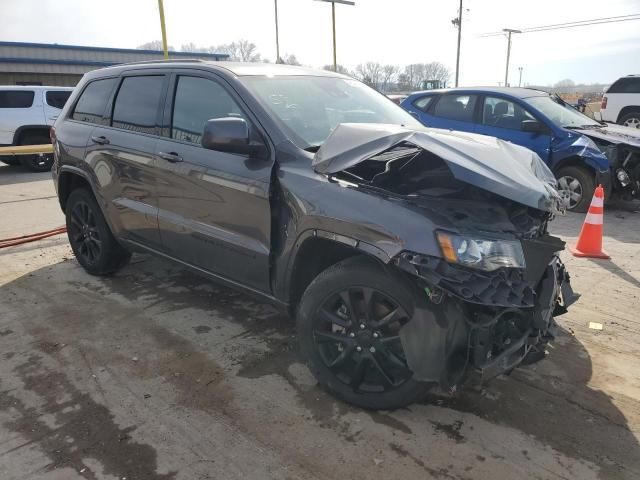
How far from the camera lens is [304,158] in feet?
9.97

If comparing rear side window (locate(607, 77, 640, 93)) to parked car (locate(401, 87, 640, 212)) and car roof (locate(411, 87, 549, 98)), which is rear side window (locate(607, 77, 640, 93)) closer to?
parked car (locate(401, 87, 640, 212))

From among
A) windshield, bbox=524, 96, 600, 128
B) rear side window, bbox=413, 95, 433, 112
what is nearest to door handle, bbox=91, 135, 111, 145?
rear side window, bbox=413, 95, 433, 112

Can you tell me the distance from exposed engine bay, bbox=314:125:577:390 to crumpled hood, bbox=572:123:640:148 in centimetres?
560

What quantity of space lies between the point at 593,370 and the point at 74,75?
34592mm

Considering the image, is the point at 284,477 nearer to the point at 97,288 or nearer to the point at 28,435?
the point at 28,435

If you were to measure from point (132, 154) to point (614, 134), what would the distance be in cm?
702

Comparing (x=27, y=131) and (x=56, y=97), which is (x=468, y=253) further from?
(x=56, y=97)

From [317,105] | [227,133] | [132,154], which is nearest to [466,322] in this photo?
[227,133]

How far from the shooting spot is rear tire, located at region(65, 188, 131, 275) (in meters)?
4.77

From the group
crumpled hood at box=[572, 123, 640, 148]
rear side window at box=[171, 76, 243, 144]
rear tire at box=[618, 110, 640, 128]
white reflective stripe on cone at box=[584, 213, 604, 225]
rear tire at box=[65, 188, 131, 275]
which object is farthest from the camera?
rear tire at box=[618, 110, 640, 128]

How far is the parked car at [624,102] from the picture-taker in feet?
49.4

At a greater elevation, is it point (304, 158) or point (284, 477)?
point (304, 158)

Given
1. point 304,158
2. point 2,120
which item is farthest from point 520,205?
point 2,120

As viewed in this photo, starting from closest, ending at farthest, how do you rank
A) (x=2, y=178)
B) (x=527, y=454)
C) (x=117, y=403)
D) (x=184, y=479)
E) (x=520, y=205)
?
(x=184, y=479)
(x=527, y=454)
(x=520, y=205)
(x=117, y=403)
(x=2, y=178)
